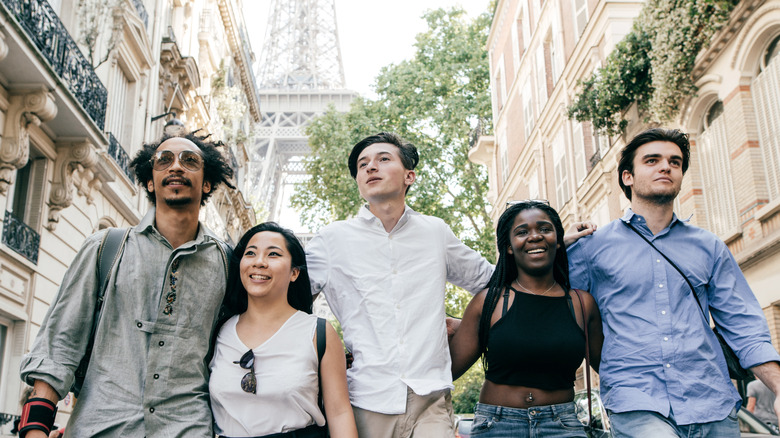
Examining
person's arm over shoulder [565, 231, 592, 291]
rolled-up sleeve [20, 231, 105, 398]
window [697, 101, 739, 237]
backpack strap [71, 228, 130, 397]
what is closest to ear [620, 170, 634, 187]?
person's arm over shoulder [565, 231, 592, 291]

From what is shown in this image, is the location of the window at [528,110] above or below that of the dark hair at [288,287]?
above

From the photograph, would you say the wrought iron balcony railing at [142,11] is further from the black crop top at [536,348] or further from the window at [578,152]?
the black crop top at [536,348]

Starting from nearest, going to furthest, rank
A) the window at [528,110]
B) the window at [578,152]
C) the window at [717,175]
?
the window at [717,175]
the window at [578,152]
the window at [528,110]

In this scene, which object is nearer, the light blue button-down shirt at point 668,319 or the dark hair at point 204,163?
the light blue button-down shirt at point 668,319

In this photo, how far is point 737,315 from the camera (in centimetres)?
373

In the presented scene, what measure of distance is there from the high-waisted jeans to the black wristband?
6.32ft

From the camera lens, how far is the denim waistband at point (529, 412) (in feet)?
12.0

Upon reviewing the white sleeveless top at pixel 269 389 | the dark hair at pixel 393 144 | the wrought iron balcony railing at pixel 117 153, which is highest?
the wrought iron balcony railing at pixel 117 153

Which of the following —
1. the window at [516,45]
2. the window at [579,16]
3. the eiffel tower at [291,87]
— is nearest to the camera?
the window at [579,16]

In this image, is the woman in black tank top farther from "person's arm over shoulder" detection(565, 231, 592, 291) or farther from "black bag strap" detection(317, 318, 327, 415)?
"black bag strap" detection(317, 318, 327, 415)

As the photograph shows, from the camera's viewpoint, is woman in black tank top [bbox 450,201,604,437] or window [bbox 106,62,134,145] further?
window [bbox 106,62,134,145]

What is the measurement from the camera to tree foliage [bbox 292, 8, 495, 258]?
30.7m

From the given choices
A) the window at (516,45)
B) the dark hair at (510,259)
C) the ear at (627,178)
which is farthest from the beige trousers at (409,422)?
the window at (516,45)

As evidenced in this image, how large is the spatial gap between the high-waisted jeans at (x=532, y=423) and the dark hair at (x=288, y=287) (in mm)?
1066
